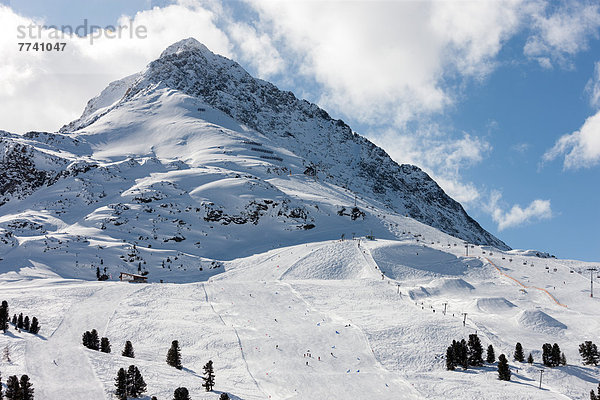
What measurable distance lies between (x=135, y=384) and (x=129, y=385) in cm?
53

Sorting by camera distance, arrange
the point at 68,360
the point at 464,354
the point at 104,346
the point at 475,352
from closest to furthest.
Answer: the point at 68,360 < the point at 104,346 < the point at 464,354 < the point at 475,352

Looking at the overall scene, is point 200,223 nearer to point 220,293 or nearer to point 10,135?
point 220,293

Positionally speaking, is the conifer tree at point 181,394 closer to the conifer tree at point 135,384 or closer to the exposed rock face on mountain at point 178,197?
the conifer tree at point 135,384

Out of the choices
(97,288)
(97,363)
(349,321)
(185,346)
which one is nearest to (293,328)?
(349,321)

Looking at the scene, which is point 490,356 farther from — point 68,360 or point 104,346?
point 68,360

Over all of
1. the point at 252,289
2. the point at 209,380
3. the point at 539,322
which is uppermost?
the point at 539,322

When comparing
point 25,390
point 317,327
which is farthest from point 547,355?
point 25,390

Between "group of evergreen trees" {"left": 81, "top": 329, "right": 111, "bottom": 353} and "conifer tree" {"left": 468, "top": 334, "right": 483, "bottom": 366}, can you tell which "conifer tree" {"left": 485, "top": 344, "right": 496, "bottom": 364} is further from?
"group of evergreen trees" {"left": 81, "top": 329, "right": 111, "bottom": 353}

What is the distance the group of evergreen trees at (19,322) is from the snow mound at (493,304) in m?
61.0

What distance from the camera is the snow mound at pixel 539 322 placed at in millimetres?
61469

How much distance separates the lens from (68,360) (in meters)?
41.1

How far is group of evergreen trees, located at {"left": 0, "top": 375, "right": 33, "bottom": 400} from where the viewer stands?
3052 cm

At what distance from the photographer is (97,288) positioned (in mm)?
68875

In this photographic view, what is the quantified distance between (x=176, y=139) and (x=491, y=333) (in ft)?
507
